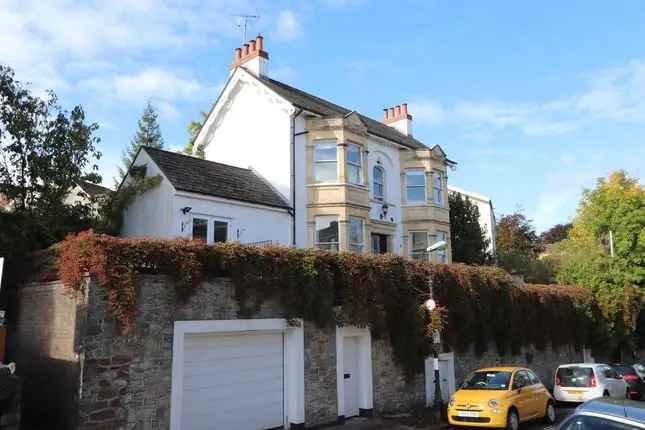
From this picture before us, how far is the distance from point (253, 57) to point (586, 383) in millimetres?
18616

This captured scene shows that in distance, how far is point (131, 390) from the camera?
10.3m

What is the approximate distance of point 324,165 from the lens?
2298cm

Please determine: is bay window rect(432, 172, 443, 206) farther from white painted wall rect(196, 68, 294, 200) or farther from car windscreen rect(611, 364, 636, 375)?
car windscreen rect(611, 364, 636, 375)

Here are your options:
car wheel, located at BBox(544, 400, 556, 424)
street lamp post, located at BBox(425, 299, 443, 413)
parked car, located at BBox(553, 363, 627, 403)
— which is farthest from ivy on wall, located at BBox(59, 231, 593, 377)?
car wheel, located at BBox(544, 400, 556, 424)

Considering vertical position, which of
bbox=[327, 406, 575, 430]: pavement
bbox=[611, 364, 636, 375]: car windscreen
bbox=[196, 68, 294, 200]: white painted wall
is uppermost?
bbox=[196, 68, 294, 200]: white painted wall

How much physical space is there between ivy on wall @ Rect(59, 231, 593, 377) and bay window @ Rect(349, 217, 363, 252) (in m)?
5.17

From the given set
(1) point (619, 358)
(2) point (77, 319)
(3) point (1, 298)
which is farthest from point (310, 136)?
(1) point (619, 358)

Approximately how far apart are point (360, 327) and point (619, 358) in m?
21.6

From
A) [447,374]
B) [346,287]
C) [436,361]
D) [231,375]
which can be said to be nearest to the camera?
[231,375]

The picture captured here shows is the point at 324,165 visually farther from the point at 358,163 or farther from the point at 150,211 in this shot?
the point at 150,211

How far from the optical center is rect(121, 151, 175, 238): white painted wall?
1805 centimetres

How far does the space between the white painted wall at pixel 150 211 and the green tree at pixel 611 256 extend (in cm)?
2168

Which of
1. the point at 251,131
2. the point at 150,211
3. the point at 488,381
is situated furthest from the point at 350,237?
the point at 488,381

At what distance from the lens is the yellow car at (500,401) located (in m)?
13.2
